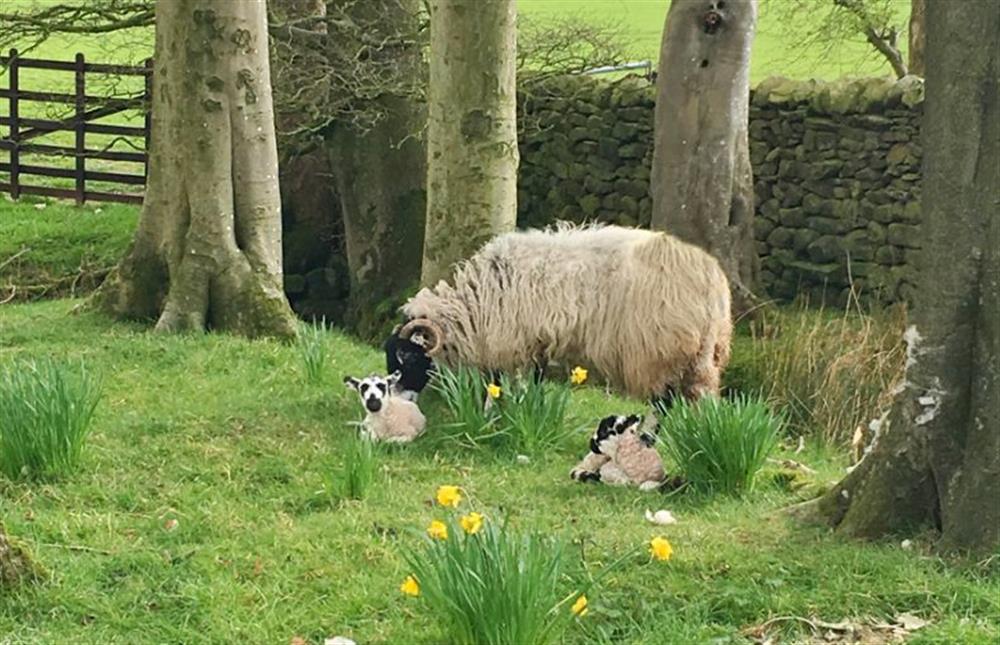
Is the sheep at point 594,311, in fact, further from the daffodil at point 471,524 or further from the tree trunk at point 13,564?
the daffodil at point 471,524

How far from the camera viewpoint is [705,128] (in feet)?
39.7

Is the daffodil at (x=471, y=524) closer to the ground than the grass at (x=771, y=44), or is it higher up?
closer to the ground

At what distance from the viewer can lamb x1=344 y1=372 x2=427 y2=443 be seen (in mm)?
7184

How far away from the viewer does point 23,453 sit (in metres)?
6.24

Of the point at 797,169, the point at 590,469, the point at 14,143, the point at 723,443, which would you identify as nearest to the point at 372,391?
the point at 590,469

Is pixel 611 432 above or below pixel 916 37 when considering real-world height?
below

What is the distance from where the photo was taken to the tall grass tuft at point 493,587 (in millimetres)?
4223

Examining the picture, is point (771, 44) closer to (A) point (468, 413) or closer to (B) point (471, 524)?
(A) point (468, 413)

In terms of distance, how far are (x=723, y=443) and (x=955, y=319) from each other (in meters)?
1.45

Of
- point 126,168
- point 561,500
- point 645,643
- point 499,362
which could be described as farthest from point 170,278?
point 126,168

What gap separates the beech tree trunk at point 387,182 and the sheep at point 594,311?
5752 millimetres

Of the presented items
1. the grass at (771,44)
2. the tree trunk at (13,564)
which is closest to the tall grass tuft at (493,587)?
the tree trunk at (13,564)

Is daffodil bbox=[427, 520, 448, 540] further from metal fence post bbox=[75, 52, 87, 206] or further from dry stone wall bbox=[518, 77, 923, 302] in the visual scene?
metal fence post bbox=[75, 52, 87, 206]

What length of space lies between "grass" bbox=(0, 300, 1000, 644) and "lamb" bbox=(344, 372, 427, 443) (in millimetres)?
95
